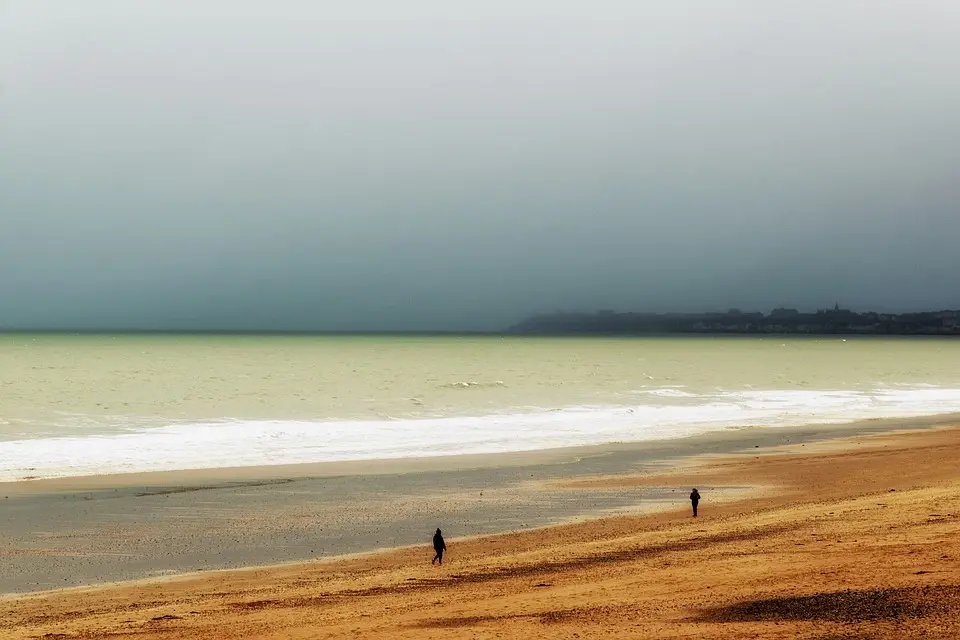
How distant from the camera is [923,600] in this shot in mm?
10234

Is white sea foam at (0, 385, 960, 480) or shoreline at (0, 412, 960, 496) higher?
shoreline at (0, 412, 960, 496)

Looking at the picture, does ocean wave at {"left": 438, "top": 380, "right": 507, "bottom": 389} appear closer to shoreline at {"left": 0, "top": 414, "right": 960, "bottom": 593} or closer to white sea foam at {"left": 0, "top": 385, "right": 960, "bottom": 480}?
white sea foam at {"left": 0, "top": 385, "right": 960, "bottom": 480}

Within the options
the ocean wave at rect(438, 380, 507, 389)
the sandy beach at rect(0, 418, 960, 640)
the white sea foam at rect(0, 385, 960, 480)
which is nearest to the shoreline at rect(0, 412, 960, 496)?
the white sea foam at rect(0, 385, 960, 480)

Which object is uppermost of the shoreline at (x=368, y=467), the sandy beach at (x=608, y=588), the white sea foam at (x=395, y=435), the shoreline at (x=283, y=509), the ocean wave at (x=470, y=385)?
the sandy beach at (x=608, y=588)

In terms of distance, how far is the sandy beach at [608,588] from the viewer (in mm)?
10258

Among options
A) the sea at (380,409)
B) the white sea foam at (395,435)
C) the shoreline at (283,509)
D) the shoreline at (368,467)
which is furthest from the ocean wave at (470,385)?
the shoreline at (283,509)

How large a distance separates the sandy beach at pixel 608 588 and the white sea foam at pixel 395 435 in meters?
13.2

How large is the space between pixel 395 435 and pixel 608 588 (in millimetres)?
26187

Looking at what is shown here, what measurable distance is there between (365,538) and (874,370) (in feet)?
346

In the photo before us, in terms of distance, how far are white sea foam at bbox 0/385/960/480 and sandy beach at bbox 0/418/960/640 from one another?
13.2 meters

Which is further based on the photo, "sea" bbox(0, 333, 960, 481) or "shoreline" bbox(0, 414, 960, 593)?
"sea" bbox(0, 333, 960, 481)

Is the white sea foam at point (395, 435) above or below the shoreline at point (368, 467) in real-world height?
below

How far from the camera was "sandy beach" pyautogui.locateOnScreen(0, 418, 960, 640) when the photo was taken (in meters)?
10.3

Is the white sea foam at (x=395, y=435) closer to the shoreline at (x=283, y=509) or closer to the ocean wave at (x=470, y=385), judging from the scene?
the shoreline at (x=283, y=509)
